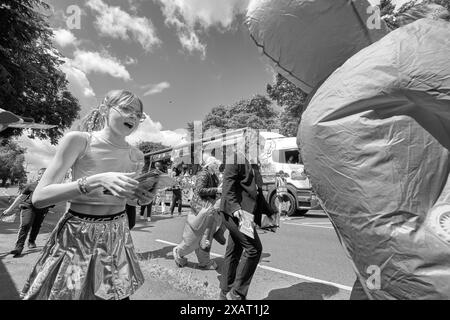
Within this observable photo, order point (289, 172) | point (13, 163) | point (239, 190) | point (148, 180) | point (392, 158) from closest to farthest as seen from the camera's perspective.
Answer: point (392, 158)
point (148, 180)
point (239, 190)
point (289, 172)
point (13, 163)

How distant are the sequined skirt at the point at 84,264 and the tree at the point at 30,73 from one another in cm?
1175

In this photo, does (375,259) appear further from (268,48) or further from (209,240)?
(209,240)

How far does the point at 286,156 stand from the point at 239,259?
9.05 m

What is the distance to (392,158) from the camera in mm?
1382

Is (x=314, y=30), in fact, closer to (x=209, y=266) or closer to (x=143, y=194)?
(x=143, y=194)

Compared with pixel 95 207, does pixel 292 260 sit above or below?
below

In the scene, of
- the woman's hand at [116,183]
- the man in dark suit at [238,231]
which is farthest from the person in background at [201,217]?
the woman's hand at [116,183]

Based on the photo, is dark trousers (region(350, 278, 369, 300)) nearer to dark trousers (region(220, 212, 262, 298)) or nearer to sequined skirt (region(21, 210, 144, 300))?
sequined skirt (region(21, 210, 144, 300))

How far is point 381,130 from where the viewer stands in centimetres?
141

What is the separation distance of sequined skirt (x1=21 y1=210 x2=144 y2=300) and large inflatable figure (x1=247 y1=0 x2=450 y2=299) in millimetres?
1110

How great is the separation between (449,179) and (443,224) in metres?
0.20

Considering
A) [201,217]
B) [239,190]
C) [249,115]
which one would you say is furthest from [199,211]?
[249,115]

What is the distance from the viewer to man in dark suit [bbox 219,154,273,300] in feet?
10.1
